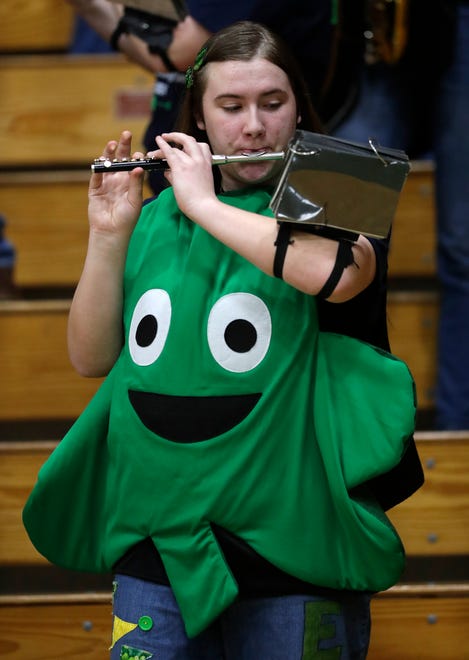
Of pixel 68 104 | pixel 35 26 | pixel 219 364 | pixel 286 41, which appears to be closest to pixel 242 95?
pixel 219 364

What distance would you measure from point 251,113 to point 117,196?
0.56 feet

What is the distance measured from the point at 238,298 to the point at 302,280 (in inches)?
3.8

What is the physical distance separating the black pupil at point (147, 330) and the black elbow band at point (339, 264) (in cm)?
20

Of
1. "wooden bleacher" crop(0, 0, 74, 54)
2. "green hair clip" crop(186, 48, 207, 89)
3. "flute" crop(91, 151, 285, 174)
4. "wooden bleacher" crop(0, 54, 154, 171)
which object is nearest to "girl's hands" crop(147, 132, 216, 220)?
"flute" crop(91, 151, 285, 174)

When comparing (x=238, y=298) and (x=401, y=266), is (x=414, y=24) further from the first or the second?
(x=238, y=298)

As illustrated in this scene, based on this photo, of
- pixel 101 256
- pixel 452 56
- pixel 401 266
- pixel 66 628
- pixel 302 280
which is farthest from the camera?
pixel 401 266

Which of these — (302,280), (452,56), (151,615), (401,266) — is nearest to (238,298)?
(302,280)

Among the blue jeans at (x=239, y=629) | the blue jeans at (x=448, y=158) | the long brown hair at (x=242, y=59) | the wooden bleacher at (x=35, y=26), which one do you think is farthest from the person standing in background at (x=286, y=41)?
the wooden bleacher at (x=35, y=26)

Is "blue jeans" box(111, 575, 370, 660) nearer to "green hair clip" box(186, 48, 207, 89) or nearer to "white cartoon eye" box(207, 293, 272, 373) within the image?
"white cartoon eye" box(207, 293, 272, 373)

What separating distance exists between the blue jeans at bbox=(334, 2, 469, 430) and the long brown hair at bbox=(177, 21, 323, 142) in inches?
29.6

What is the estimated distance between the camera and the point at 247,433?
115 centimetres

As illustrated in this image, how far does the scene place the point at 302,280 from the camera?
1100mm

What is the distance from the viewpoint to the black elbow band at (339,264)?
1089 mm

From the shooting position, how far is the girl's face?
3.97 ft
